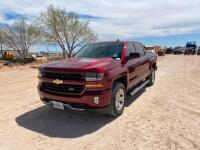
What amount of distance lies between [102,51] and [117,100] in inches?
66.2

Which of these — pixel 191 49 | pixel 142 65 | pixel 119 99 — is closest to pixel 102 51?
pixel 119 99

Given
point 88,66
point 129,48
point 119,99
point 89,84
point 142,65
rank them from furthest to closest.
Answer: point 142,65 → point 129,48 → point 119,99 → point 88,66 → point 89,84

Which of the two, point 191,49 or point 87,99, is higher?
point 191,49

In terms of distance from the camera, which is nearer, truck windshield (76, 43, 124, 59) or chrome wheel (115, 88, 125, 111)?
chrome wheel (115, 88, 125, 111)

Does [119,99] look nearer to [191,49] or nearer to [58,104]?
[58,104]

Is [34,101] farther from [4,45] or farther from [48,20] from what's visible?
[4,45]

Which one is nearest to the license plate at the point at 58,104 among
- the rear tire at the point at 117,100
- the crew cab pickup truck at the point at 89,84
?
the crew cab pickup truck at the point at 89,84

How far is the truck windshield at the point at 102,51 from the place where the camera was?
6164 mm

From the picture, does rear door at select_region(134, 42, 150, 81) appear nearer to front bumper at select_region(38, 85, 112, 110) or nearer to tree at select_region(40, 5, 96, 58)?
front bumper at select_region(38, 85, 112, 110)

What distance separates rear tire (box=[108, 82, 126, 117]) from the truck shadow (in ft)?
0.76

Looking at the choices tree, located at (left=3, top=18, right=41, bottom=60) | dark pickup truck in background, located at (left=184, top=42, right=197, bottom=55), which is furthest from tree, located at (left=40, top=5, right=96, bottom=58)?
dark pickup truck in background, located at (left=184, top=42, right=197, bottom=55)

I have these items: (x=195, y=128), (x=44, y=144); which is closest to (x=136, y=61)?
(x=195, y=128)

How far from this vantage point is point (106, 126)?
498 cm

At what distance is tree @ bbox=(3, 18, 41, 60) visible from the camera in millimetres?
35250
